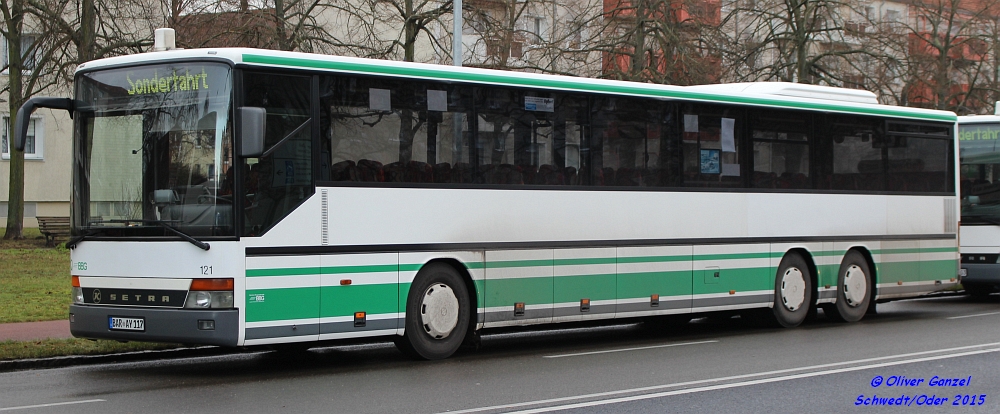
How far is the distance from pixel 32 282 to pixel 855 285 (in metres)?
14.2

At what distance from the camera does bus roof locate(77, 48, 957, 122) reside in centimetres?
1119

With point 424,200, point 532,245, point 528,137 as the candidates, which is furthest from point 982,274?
point 424,200

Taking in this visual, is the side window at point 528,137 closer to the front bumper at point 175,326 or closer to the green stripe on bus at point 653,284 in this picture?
the green stripe on bus at point 653,284

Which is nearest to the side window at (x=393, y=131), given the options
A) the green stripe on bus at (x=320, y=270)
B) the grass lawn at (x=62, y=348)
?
the green stripe on bus at (x=320, y=270)

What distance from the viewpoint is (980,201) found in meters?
21.3

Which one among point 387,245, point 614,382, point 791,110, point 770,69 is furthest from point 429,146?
point 770,69

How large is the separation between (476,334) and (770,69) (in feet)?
70.4

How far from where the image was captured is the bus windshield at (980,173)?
21219mm

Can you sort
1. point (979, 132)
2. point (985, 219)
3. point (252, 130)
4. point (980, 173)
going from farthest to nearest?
point (979, 132) < point (980, 173) < point (985, 219) < point (252, 130)

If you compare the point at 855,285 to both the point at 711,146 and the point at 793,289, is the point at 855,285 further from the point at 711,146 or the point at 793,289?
the point at 711,146

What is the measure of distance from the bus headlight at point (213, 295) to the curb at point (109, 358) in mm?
2320

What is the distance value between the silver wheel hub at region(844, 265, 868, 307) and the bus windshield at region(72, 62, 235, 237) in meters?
9.92

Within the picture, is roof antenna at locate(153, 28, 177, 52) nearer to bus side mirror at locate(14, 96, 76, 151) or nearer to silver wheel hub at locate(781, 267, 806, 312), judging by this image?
bus side mirror at locate(14, 96, 76, 151)

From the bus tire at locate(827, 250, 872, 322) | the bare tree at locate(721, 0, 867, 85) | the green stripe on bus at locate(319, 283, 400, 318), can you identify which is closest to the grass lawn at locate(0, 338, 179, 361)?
the green stripe on bus at locate(319, 283, 400, 318)
